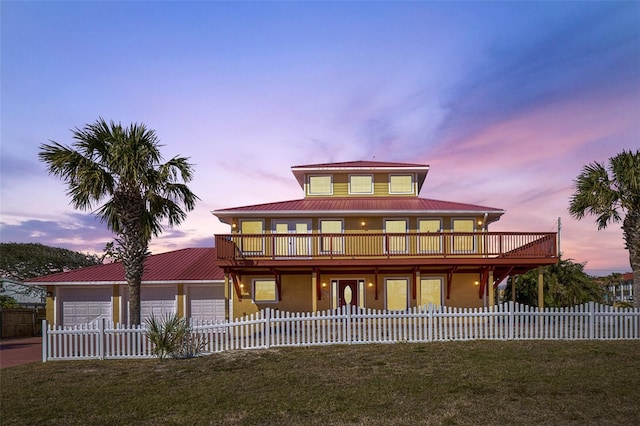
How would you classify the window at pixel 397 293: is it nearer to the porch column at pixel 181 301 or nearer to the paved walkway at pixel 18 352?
the porch column at pixel 181 301

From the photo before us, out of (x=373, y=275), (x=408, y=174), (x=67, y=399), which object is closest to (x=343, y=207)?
(x=373, y=275)

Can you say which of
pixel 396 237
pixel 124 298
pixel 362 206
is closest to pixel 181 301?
pixel 124 298

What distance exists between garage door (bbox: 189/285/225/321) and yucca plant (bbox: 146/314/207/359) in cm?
1071

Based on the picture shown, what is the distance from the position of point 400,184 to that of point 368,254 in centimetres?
696

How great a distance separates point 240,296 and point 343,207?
20.9 feet

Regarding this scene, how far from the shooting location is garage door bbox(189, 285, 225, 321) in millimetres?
25516

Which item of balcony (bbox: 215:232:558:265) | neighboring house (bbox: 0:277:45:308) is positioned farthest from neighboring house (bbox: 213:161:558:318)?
neighboring house (bbox: 0:277:45:308)

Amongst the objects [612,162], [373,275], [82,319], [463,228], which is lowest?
[82,319]

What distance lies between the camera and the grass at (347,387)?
28.6ft

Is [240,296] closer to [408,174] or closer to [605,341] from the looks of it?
[408,174]

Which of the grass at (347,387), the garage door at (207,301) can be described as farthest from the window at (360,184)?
the grass at (347,387)

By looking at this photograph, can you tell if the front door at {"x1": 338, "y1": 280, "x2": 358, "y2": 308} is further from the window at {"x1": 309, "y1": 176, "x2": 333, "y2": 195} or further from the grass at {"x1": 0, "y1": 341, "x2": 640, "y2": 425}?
the grass at {"x1": 0, "y1": 341, "x2": 640, "y2": 425}

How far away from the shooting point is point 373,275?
23391mm

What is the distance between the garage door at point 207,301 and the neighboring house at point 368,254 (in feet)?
8.33
